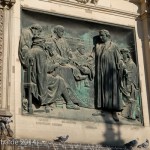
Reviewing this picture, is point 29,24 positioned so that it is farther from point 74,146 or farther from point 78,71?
point 74,146

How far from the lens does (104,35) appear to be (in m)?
12.9

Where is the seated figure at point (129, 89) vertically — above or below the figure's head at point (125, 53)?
below

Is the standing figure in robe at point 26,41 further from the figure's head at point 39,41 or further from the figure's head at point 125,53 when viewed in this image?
the figure's head at point 125,53

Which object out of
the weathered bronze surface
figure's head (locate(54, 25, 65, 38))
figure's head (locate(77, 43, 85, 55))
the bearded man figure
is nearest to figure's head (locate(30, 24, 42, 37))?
the weathered bronze surface

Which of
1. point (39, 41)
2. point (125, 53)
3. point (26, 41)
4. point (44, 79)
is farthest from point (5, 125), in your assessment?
point (125, 53)

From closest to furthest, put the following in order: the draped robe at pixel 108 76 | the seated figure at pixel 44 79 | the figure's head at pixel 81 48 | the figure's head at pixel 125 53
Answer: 1. the seated figure at pixel 44 79
2. the draped robe at pixel 108 76
3. the figure's head at pixel 81 48
4. the figure's head at pixel 125 53

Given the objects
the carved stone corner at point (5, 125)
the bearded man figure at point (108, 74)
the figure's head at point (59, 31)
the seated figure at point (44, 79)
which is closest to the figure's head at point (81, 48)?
the bearded man figure at point (108, 74)

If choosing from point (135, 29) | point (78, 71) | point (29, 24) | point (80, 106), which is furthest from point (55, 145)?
point (135, 29)

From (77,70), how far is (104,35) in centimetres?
136

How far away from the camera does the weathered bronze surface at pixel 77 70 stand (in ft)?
37.9

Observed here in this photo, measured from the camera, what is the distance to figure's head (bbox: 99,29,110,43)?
1287cm

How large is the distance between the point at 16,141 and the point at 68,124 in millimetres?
1655

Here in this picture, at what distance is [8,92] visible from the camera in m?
10.9

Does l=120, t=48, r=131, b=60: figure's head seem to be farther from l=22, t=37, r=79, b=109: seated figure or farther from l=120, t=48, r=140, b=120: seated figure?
l=22, t=37, r=79, b=109: seated figure
